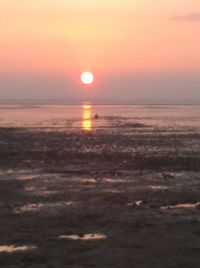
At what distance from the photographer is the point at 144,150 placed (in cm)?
3384

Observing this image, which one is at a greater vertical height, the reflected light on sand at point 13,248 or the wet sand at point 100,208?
the reflected light on sand at point 13,248

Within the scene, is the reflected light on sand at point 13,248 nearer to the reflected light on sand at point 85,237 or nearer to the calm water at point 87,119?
the reflected light on sand at point 85,237

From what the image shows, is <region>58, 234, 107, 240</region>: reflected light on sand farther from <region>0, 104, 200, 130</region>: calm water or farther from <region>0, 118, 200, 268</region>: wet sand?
<region>0, 104, 200, 130</region>: calm water

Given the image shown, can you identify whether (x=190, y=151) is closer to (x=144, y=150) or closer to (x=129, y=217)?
(x=144, y=150)

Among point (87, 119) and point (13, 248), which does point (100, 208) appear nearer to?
point (13, 248)

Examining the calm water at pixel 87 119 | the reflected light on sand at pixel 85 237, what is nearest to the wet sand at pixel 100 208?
the reflected light on sand at pixel 85 237

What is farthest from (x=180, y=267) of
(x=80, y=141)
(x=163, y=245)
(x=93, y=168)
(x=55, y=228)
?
(x=80, y=141)

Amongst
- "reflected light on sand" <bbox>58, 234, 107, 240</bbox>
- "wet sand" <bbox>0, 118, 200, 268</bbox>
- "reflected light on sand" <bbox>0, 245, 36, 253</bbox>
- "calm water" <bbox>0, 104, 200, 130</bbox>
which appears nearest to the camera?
"wet sand" <bbox>0, 118, 200, 268</bbox>

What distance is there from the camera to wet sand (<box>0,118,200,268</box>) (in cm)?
1105

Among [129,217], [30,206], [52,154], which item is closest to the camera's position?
[129,217]

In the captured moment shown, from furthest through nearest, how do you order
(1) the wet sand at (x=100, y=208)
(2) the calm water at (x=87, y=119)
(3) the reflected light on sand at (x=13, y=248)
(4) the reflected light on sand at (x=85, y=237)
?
(2) the calm water at (x=87, y=119) → (4) the reflected light on sand at (x=85, y=237) → (3) the reflected light on sand at (x=13, y=248) → (1) the wet sand at (x=100, y=208)

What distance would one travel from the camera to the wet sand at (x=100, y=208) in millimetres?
11047

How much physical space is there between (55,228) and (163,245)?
3062 millimetres

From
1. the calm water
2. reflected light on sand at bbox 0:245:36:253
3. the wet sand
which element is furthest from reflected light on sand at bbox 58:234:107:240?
the calm water
